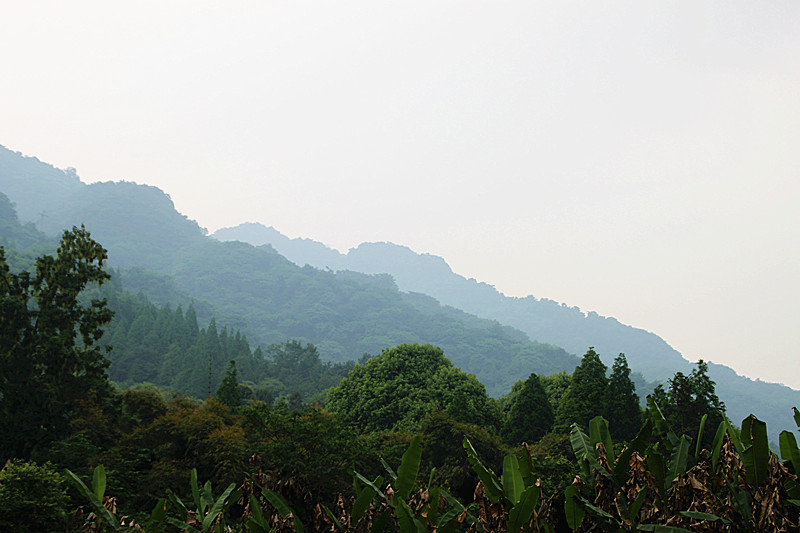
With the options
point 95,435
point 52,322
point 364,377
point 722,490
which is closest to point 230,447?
point 95,435

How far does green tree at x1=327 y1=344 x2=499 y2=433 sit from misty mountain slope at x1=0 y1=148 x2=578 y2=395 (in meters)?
93.9

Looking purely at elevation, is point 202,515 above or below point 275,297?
above

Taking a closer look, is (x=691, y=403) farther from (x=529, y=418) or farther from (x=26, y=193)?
(x=26, y=193)

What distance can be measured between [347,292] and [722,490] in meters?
167

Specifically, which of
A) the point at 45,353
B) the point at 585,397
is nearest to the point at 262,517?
the point at 45,353

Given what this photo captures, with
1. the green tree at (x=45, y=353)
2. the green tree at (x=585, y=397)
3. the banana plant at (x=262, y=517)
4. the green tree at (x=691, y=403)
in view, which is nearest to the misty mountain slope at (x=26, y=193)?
the green tree at (x=45, y=353)

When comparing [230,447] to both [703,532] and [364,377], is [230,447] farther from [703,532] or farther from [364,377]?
[703,532]

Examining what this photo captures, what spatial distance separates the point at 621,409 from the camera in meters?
24.0

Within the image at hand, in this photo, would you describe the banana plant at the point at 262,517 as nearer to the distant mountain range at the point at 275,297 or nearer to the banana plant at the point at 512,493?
the banana plant at the point at 512,493

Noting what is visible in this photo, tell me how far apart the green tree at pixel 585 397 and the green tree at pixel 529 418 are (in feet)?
3.68

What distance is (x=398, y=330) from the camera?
508 feet

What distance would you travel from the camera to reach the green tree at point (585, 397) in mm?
24125

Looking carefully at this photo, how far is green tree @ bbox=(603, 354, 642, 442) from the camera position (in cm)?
2367

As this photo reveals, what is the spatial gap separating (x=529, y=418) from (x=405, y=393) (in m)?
6.02
